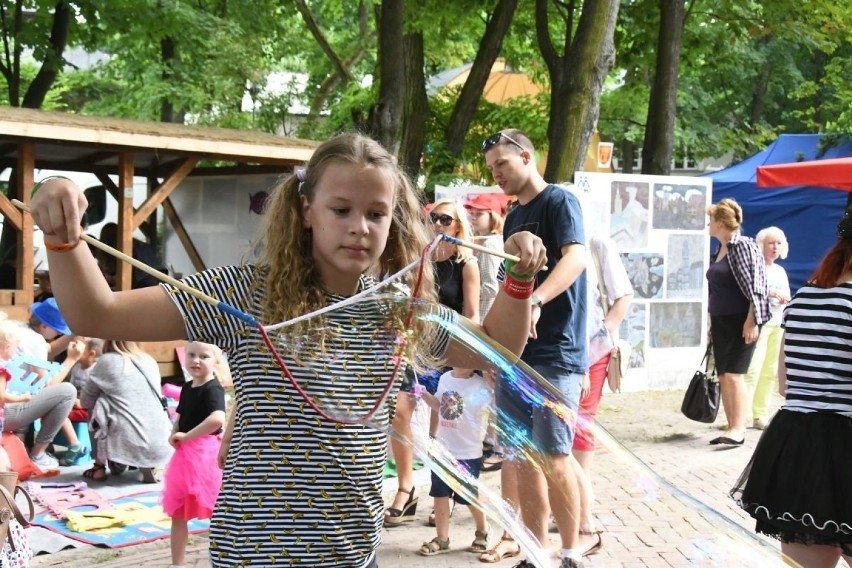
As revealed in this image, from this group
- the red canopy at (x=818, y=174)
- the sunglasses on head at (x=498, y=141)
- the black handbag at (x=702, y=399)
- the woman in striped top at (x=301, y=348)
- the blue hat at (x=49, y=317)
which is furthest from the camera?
the red canopy at (x=818, y=174)

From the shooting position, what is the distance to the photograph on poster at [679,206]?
12.7 metres

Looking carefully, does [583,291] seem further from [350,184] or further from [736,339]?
[736,339]

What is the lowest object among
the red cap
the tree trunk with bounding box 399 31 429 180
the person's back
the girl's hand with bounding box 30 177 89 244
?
the person's back

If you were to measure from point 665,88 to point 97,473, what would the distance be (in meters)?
10.6

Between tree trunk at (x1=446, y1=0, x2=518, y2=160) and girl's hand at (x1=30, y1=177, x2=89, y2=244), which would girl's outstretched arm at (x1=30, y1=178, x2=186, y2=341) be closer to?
girl's hand at (x1=30, y1=177, x2=89, y2=244)

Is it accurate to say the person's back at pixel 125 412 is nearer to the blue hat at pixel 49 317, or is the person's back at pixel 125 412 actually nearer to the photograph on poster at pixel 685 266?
the blue hat at pixel 49 317

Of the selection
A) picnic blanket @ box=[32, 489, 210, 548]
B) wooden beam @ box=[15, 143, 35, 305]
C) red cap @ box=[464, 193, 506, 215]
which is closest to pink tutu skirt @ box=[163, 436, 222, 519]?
picnic blanket @ box=[32, 489, 210, 548]

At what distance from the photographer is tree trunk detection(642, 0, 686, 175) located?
15.5 m

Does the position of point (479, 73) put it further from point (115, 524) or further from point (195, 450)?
point (195, 450)

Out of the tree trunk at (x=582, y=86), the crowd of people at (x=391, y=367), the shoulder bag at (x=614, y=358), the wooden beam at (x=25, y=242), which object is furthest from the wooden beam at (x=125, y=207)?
the shoulder bag at (x=614, y=358)

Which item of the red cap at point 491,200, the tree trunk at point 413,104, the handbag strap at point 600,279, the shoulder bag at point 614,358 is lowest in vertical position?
the shoulder bag at point 614,358

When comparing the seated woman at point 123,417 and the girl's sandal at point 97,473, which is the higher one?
the seated woman at point 123,417

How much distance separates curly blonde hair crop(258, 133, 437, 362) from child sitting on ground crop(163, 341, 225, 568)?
3004mm

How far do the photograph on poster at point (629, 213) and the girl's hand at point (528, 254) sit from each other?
9758 mm
